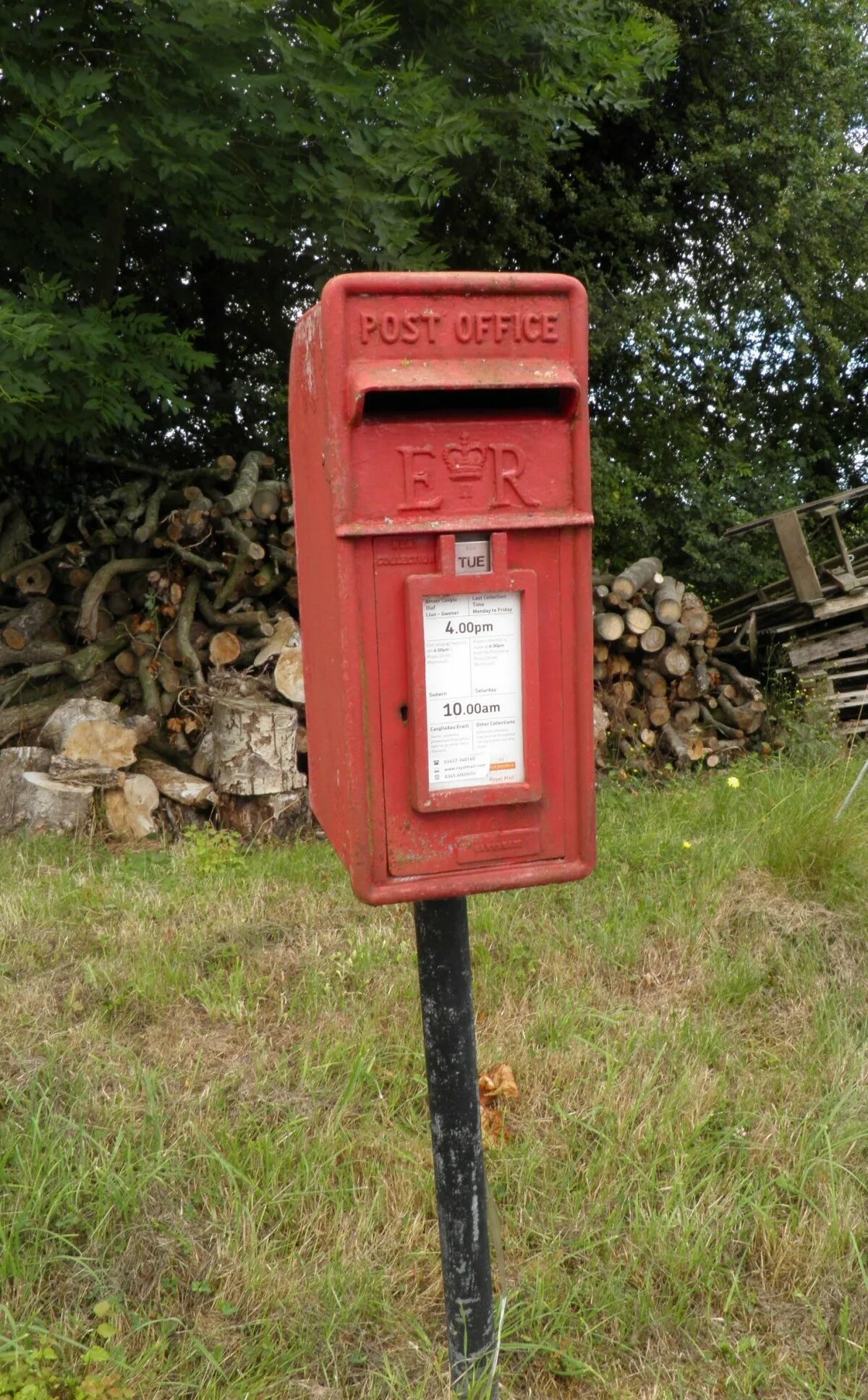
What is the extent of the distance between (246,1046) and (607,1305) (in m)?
1.25

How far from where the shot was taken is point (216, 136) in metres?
4.80

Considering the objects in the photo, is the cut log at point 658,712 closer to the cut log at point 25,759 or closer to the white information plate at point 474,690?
the cut log at point 25,759

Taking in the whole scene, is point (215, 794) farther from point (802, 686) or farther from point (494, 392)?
point (802, 686)

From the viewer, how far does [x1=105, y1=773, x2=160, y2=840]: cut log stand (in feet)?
17.3

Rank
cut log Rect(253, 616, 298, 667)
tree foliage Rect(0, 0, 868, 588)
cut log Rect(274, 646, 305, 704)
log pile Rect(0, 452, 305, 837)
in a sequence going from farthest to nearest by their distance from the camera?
cut log Rect(253, 616, 298, 667), cut log Rect(274, 646, 305, 704), log pile Rect(0, 452, 305, 837), tree foliage Rect(0, 0, 868, 588)

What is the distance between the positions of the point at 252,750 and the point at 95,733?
80cm

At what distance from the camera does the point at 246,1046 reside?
310 cm

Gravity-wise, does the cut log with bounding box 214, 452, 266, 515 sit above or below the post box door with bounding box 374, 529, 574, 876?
above

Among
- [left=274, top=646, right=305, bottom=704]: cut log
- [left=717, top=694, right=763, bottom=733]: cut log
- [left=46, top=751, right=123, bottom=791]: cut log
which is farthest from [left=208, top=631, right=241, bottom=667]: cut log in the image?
[left=717, top=694, right=763, bottom=733]: cut log

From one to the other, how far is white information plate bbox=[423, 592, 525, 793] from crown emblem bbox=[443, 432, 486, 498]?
0.61ft

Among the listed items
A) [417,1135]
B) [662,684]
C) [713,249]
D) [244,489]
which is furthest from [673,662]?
[417,1135]

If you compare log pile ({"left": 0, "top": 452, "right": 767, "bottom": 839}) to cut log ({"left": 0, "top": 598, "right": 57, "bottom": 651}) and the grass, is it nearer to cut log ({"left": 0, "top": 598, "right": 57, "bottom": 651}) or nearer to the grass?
cut log ({"left": 0, "top": 598, "right": 57, "bottom": 651})

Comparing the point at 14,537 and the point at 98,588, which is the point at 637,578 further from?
the point at 14,537

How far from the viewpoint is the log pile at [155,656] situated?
5.37 metres
